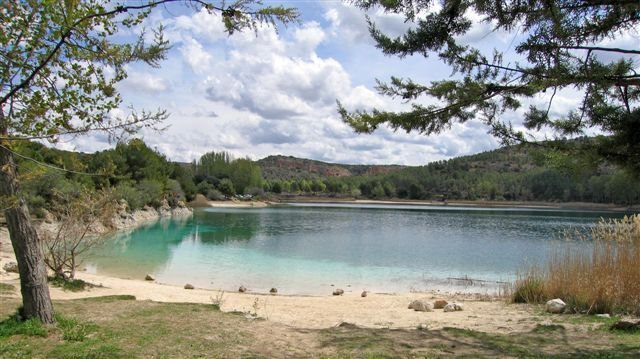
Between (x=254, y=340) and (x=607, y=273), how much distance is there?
20.4 ft

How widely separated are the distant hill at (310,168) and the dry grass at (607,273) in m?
153

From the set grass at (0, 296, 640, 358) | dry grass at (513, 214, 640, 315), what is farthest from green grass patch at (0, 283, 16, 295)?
dry grass at (513, 214, 640, 315)

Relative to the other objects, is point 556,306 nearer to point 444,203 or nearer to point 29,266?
point 29,266

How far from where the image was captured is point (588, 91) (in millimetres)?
6102

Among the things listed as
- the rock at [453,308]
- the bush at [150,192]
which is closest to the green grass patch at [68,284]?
the rock at [453,308]

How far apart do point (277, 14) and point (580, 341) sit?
5.43 meters

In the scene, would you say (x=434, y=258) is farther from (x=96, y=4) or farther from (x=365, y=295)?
(x=96, y=4)

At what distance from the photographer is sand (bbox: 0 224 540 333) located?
28.1 ft

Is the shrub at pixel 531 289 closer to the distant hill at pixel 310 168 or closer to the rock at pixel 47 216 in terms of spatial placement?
the rock at pixel 47 216

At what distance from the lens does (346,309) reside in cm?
1160

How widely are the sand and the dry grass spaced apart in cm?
87

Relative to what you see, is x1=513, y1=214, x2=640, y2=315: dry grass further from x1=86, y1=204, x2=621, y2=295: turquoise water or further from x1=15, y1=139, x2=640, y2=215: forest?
x1=15, y1=139, x2=640, y2=215: forest

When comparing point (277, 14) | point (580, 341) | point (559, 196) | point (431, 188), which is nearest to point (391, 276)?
point (580, 341)

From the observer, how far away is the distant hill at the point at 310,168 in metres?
168
